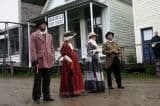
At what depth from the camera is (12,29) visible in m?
32.1

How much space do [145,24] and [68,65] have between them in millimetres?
12540

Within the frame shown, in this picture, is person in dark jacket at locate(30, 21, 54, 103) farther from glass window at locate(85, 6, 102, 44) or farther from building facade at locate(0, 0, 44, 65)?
building facade at locate(0, 0, 44, 65)

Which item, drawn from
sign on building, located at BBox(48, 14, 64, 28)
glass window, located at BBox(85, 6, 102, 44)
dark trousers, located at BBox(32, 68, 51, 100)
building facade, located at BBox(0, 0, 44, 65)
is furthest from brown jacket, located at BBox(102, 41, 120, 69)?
building facade, located at BBox(0, 0, 44, 65)

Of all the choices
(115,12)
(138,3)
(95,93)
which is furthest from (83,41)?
(95,93)

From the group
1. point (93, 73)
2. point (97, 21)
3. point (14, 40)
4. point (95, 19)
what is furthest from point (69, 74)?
point (14, 40)

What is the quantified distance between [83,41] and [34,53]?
678 inches

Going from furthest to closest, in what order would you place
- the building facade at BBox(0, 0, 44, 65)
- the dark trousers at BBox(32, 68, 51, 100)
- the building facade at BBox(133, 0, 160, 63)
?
1. the building facade at BBox(0, 0, 44, 65)
2. the building facade at BBox(133, 0, 160, 63)
3. the dark trousers at BBox(32, 68, 51, 100)

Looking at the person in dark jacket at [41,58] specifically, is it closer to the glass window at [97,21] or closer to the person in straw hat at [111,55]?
the person in straw hat at [111,55]

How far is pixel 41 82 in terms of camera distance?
35.7 feet

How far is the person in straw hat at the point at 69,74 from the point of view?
38.1 ft

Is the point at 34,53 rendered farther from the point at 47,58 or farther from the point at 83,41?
the point at 83,41

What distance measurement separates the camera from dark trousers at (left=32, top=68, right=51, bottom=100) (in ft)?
34.1

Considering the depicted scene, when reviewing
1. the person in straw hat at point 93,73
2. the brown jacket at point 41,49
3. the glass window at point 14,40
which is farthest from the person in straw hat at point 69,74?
the glass window at point 14,40

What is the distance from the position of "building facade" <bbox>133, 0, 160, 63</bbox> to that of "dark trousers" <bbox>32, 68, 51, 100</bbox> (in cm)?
1282
